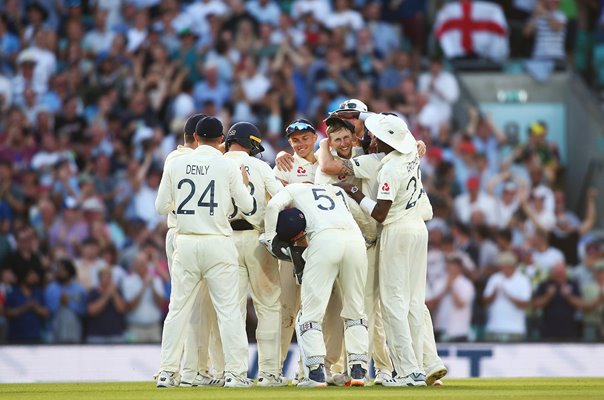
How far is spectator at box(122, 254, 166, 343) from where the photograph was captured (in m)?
20.2

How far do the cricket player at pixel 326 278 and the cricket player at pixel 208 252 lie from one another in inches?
18.1

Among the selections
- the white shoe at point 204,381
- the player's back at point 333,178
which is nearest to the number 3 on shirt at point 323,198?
the player's back at point 333,178

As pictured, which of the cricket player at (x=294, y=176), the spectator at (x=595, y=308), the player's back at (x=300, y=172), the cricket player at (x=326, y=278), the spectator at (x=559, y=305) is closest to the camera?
the cricket player at (x=326, y=278)

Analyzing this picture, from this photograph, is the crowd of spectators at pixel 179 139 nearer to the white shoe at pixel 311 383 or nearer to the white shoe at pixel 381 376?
the white shoe at pixel 381 376

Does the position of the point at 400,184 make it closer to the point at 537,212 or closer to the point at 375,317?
the point at 375,317

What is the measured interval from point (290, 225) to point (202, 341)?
1.67 metres

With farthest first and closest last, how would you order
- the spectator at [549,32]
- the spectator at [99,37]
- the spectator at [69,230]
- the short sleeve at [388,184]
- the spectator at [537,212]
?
the spectator at [549,32]
the spectator at [99,37]
the spectator at [537,212]
the spectator at [69,230]
the short sleeve at [388,184]

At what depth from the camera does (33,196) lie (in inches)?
862

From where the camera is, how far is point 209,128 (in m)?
14.6

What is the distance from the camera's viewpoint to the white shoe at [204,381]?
14891 mm

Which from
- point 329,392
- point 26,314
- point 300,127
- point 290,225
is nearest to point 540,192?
point 26,314

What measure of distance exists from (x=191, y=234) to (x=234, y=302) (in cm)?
79

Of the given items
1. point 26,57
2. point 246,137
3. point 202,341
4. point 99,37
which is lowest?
point 202,341

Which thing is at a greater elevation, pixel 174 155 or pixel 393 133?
pixel 393 133
